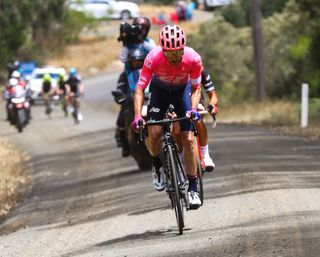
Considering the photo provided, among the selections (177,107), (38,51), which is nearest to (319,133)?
(177,107)

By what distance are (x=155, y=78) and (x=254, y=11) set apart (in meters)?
25.0

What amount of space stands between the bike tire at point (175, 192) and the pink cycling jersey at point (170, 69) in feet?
2.51

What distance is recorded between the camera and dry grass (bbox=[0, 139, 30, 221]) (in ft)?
52.7

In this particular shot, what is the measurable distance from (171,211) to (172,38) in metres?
2.70

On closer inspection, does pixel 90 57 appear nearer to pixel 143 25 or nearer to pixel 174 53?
pixel 143 25

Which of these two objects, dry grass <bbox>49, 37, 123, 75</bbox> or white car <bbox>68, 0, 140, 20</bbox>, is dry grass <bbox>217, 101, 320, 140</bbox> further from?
white car <bbox>68, 0, 140, 20</bbox>

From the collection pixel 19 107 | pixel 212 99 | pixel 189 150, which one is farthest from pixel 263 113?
pixel 189 150

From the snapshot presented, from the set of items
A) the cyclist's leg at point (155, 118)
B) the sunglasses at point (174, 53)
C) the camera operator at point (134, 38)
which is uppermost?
the sunglasses at point (174, 53)

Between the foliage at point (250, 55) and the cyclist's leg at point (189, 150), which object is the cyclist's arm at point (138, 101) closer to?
the cyclist's leg at point (189, 150)

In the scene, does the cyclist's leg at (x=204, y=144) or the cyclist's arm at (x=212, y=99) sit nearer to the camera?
the cyclist's arm at (x=212, y=99)

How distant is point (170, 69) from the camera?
35.8 ft

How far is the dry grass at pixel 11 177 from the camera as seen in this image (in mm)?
16062

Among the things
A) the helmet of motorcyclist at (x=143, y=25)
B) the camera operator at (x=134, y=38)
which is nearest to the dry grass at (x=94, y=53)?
the helmet of motorcyclist at (x=143, y=25)

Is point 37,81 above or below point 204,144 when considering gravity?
below
